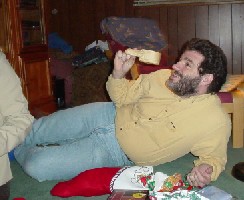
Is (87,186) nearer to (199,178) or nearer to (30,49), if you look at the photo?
(199,178)

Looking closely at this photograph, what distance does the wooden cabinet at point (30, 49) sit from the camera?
3.09 m

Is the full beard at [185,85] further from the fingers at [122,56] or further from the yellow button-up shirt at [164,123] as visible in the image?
the fingers at [122,56]

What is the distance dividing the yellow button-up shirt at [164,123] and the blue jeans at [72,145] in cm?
10

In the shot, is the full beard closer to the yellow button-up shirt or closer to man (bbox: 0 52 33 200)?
the yellow button-up shirt

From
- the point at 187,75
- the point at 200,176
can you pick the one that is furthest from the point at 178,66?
the point at 200,176

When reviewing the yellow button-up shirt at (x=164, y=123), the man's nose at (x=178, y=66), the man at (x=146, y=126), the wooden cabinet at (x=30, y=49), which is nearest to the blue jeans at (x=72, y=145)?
the man at (x=146, y=126)

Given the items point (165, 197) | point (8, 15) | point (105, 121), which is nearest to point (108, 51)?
point (8, 15)

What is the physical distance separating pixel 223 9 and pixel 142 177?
110 inches

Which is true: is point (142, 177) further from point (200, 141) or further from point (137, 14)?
point (137, 14)

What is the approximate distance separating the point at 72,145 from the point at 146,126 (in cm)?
42

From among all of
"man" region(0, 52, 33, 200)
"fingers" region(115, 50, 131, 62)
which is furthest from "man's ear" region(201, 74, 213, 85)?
"man" region(0, 52, 33, 200)

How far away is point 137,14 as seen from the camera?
4199 mm

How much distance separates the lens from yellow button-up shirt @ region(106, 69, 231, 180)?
170 cm

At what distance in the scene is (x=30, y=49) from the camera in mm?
3264
